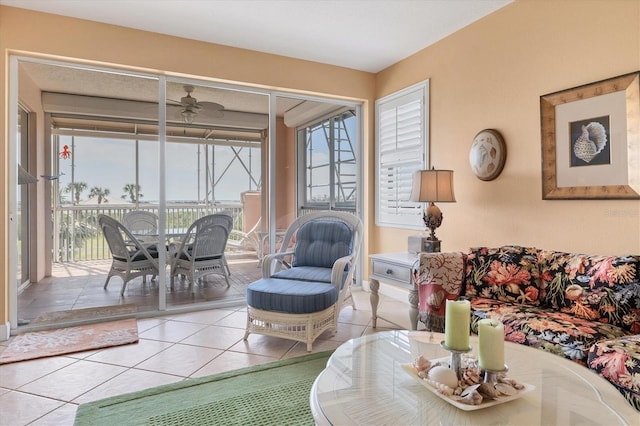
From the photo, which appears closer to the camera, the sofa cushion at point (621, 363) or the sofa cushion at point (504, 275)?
the sofa cushion at point (621, 363)

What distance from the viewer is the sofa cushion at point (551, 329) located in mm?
1770

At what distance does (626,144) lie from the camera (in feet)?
7.47

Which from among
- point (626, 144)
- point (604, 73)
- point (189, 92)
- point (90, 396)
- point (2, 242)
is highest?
point (189, 92)

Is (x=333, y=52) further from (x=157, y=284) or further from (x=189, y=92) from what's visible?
(x=157, y=284)

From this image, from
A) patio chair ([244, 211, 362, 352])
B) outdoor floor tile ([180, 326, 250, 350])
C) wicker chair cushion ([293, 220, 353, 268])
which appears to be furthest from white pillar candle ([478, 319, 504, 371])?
wicker chair cushion ([293, 220, 353, 268])

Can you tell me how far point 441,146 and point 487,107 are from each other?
23.5 inches

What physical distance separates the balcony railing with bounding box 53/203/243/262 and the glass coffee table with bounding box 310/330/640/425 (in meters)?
2.77

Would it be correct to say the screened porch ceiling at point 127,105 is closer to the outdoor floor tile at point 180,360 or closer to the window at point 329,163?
the window at point 329,163

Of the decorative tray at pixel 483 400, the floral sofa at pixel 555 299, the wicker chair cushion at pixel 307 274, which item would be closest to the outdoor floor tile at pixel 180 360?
the wicker chair cushion at pixel 307 274

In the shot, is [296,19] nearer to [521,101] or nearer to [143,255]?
[521,101]

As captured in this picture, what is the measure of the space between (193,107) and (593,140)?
11.7ft

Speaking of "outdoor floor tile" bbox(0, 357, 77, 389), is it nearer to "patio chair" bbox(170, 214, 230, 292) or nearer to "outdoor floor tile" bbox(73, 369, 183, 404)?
"outdoor floor tile" bbox(73, 369, 183, 404)

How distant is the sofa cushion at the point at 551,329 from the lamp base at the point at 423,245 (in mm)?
935

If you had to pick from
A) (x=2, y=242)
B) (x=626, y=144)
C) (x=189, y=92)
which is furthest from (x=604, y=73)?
(x=2, y=242)
